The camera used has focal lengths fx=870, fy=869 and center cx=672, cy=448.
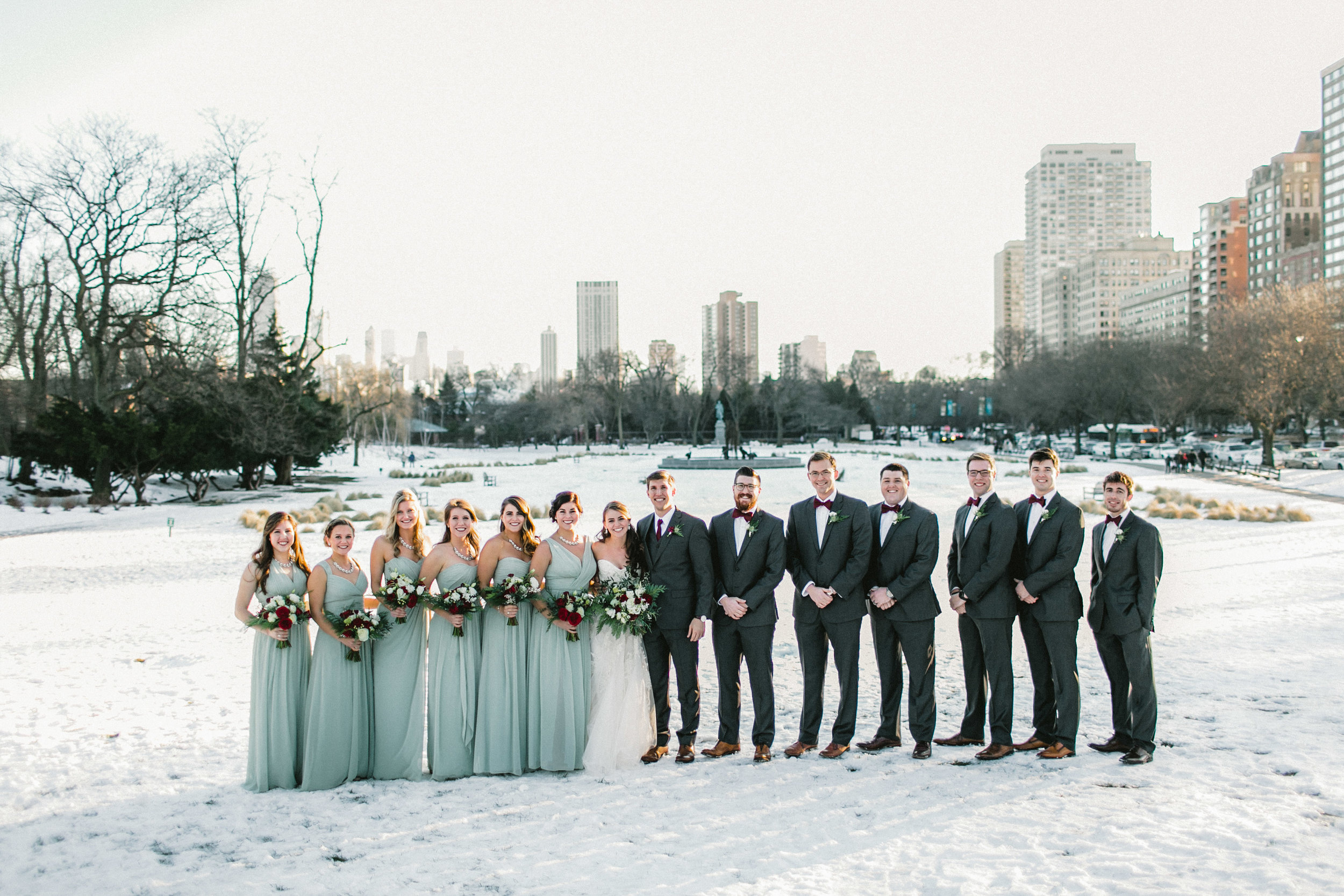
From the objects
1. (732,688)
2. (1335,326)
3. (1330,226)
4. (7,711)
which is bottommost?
(7,711)

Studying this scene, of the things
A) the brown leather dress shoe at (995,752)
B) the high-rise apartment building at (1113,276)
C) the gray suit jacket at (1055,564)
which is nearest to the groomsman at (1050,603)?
the gray suit jacket at (1055,564)

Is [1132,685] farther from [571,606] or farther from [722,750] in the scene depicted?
[571,606]

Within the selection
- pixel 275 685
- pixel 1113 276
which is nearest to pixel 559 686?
pixel 275 685

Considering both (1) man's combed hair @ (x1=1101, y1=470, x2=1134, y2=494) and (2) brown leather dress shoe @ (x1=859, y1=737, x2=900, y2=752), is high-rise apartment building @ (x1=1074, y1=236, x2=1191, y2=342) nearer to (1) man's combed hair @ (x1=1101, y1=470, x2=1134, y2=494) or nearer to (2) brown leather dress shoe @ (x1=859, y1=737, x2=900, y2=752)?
(1) man's combed hair @ (x1=1101, y1=470, x2=1134, y2=494)

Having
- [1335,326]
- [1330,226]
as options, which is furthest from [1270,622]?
[1330,226]

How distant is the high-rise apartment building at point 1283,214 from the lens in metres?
120

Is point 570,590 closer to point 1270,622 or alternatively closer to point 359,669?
point 359,669

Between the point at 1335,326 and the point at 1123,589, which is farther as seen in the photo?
the point at 1335,326

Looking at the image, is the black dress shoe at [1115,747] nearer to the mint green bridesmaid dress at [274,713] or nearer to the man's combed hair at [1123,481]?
the man's combed hair at [1123,481]

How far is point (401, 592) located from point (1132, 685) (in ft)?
15.1

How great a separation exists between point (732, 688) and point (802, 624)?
25.1 inches

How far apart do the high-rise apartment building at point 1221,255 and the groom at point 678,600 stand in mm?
142578

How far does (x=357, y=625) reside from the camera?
5258 mm

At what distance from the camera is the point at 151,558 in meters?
15.4
